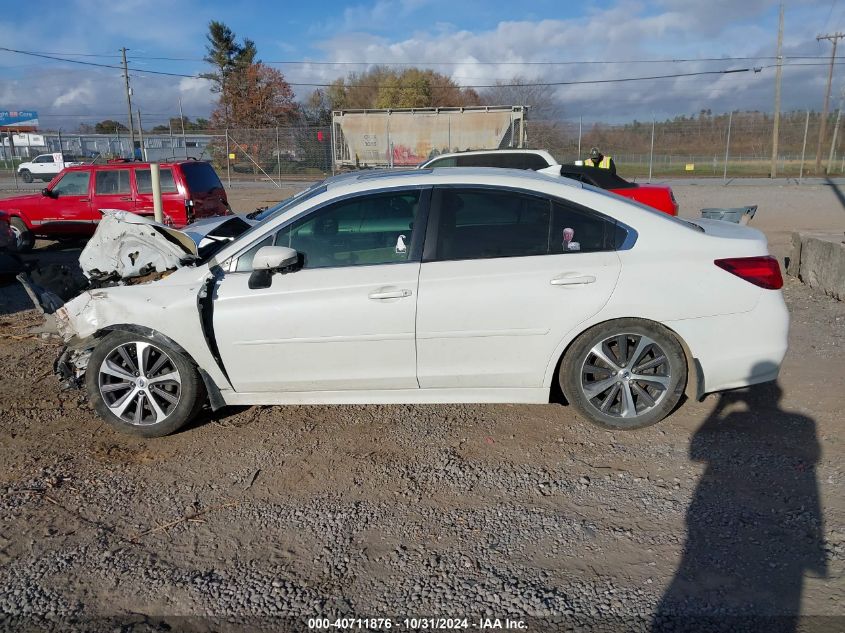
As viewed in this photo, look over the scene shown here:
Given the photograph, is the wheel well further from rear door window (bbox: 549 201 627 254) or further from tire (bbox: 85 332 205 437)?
tire (bbox: 85 332 205 437)

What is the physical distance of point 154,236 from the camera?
4.52 metres

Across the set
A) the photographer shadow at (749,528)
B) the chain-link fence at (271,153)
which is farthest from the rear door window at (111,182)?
the chain-link fence at (271,153)

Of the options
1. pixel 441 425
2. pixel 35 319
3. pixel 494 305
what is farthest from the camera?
pixel 35 319

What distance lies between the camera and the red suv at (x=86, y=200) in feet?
41.3

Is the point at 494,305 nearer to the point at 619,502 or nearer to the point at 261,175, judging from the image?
the point at 619,502

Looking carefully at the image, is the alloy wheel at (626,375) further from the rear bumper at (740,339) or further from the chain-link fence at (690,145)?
the chain-link fence at (690,145)

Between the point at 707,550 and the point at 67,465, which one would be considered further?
the point at 67,465

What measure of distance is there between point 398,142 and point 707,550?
2918 cm

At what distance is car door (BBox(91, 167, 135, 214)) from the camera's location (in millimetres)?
12695

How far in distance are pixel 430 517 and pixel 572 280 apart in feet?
5.35

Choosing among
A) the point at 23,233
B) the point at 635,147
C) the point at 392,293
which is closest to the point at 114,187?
the point at 23,233

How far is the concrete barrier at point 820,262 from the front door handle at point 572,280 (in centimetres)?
497

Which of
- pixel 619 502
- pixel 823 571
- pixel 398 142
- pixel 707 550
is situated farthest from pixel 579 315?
pixel 398 142

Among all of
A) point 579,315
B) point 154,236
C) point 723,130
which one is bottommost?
point 579,315
